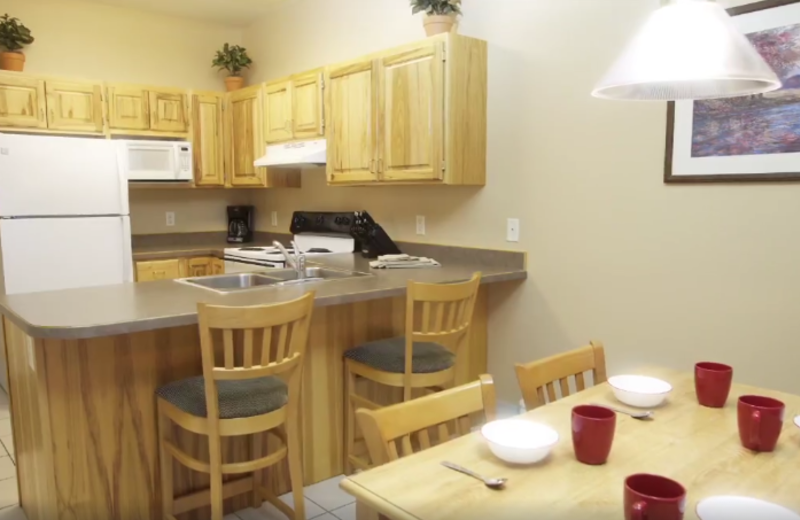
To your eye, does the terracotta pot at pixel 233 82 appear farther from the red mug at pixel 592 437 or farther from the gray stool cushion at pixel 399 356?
the red mug at pixel 592 437

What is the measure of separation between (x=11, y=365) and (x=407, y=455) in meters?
1.89

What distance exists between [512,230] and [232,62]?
3000mm

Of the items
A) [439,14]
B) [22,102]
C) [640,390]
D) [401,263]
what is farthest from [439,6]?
[22,102]

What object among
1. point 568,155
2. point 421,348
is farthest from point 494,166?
point 421,348

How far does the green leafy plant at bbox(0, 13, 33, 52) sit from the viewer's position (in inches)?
155

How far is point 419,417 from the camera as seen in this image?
52.9 inches

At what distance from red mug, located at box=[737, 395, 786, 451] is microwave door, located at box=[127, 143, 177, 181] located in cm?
410

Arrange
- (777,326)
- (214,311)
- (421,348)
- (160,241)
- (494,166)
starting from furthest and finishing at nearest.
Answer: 1. (160,241)
2. (494,166)
3. (421,348)
4. (777,326)
5. (214,311)

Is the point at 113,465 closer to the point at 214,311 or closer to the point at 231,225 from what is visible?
the point at 214,311

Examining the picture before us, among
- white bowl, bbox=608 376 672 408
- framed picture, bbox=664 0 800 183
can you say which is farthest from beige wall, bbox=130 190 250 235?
white bowl, bbox=608 376 672 408

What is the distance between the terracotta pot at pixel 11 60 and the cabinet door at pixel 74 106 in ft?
0.83

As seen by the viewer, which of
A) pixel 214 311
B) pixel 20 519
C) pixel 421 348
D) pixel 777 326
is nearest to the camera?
pixel 214 311

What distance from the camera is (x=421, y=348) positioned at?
2656 millimetres

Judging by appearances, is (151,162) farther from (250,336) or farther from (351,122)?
(250,336)
